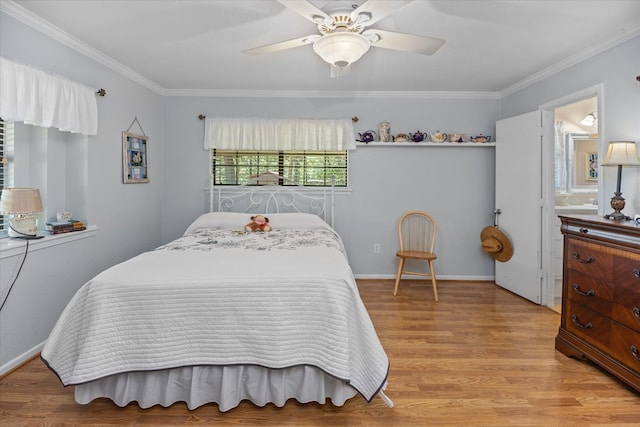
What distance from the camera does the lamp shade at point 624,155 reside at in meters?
2.45

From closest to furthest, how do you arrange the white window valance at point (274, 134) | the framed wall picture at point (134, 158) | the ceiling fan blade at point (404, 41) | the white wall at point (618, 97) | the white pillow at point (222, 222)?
the ceiling fan blade at point (404, 41), the white wall at point (618, 97), the framed wall picture at point (134, 158), the white pillow at point (222, 222), the white window valance at point (274, 134)

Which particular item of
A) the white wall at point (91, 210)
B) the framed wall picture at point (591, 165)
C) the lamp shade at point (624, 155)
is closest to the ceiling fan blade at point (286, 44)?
the white wall at point (91, 210)

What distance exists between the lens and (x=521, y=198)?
3.89 metres

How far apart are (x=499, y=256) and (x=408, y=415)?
9.51ft

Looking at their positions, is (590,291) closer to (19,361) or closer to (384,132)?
(384,132)

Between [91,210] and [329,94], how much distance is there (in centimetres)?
288

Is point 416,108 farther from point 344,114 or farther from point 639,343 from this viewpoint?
point 639,343

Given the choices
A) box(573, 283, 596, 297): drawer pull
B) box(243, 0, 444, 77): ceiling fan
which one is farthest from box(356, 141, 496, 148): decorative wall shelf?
box(573, 283, 596, 297): drawer pull

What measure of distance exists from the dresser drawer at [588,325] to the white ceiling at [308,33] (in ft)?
6.60

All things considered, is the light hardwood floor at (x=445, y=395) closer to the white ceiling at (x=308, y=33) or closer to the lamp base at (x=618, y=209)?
the lamp base at (x=618, y=209)

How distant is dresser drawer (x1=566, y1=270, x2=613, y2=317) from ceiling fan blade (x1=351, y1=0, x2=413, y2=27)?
2.09 m

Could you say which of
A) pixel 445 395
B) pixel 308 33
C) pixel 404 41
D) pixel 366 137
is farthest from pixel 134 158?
pixel 445 395

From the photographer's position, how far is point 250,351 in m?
1.87

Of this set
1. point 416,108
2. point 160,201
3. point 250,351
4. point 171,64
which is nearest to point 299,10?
point 250,351
